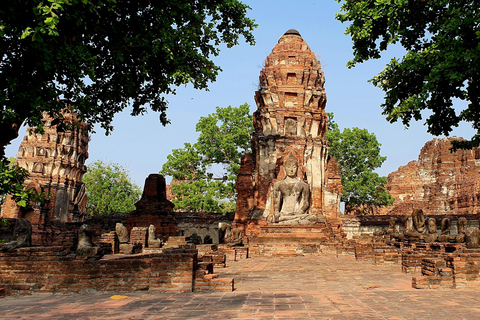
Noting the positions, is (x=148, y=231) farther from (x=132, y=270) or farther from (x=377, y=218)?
(x=377, y=218)

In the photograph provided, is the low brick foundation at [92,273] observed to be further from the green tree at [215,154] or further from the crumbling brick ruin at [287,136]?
the green tree at [215,154]

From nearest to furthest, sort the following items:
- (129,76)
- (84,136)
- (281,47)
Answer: (129,76), (281,47), (84,136)

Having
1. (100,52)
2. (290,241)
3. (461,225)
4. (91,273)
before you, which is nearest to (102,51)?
(100,52)

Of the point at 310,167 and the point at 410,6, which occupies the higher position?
the point at 410,6

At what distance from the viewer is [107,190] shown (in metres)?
40.9

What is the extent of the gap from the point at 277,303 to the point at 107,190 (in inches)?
1477

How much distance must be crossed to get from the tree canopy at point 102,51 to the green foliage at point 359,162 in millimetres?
24079

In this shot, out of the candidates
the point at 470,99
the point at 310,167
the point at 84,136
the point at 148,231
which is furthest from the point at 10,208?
the point at 470,99

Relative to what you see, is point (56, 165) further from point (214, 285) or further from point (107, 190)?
point (214, 285)

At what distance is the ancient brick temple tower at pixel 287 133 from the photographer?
23.3m

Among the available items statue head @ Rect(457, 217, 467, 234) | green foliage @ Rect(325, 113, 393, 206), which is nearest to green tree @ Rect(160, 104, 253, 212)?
green foliage @ Rect(325, 113, 393, 206)

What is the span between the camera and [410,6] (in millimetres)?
11781

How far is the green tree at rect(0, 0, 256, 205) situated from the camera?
7.37m

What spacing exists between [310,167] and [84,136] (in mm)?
23610
